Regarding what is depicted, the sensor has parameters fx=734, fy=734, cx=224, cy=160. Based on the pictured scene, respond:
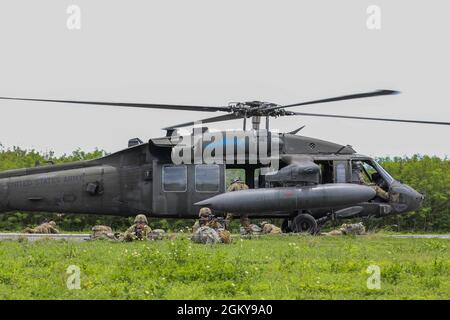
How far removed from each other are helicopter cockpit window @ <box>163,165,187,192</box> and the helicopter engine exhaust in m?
1.29

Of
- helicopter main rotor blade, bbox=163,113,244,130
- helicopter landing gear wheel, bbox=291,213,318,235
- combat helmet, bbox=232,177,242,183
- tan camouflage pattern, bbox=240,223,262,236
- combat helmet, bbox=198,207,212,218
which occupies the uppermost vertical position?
helicopter main rotor blade, bbox=163,113,244,130

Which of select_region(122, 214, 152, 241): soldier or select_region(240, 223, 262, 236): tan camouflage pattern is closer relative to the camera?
select_region(122, 214, 152, 241): soldier

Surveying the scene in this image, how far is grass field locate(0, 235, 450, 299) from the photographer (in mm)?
10477

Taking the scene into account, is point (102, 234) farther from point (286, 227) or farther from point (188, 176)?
point (286, 227)

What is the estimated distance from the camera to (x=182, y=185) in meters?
22.2

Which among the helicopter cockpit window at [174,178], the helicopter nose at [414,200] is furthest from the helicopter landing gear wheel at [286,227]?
the helicopter nose at [414,200]

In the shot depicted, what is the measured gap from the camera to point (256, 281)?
1148 cm

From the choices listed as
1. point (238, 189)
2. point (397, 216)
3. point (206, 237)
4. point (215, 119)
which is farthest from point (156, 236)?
point (397, 216)

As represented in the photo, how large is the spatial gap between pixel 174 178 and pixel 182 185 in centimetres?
32
